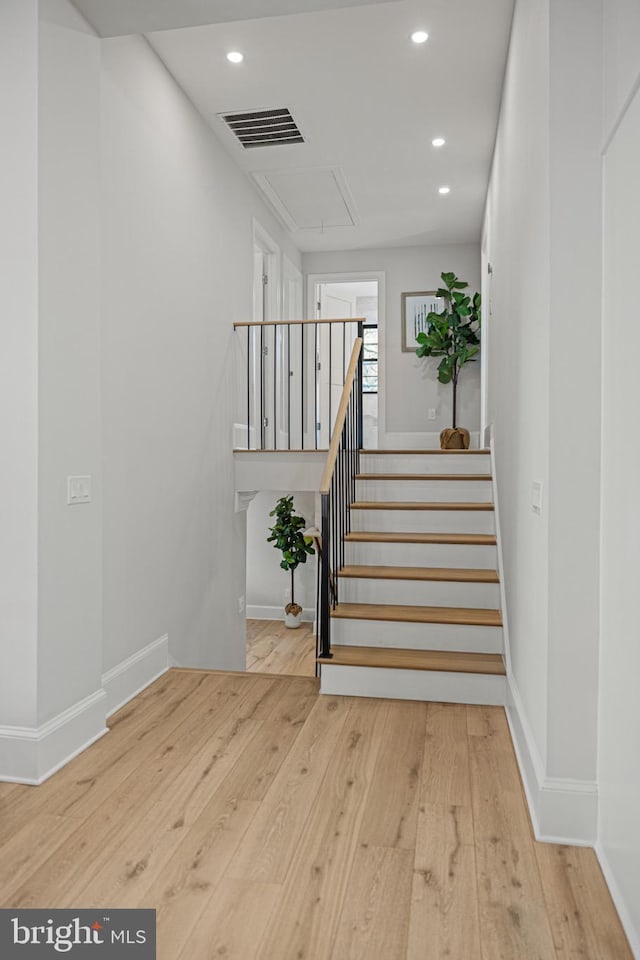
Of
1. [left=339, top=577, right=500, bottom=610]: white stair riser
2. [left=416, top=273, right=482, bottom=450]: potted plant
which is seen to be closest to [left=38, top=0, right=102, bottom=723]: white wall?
[left=339, top=577, right=500, bottom=610]: white stair riser

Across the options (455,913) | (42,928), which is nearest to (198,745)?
(42,928)

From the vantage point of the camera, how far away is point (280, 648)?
22.4 ft

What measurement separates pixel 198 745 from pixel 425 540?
181 cm

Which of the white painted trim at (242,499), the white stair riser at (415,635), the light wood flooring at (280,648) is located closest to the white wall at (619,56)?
the white stair riser at (415,635)

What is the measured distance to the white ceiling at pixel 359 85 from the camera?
3.25 meters

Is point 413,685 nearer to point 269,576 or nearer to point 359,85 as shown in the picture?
point 359,85

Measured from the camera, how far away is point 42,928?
1.57 meters

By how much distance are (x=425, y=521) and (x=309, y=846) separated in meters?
2.52

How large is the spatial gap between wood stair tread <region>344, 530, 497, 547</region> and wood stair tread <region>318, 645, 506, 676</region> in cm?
75

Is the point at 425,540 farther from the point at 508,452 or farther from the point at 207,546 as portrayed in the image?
the point at 207,546

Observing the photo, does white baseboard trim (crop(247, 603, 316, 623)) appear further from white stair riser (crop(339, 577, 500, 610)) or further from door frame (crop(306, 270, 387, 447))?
white stair riser (crop(339, 577, 500, 610))

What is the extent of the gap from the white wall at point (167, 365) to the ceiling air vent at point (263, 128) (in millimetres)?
188

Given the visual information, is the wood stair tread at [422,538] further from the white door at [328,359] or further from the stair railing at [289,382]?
the white door at [328,359]

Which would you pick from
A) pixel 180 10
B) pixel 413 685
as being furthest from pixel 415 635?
pixel 180 10
